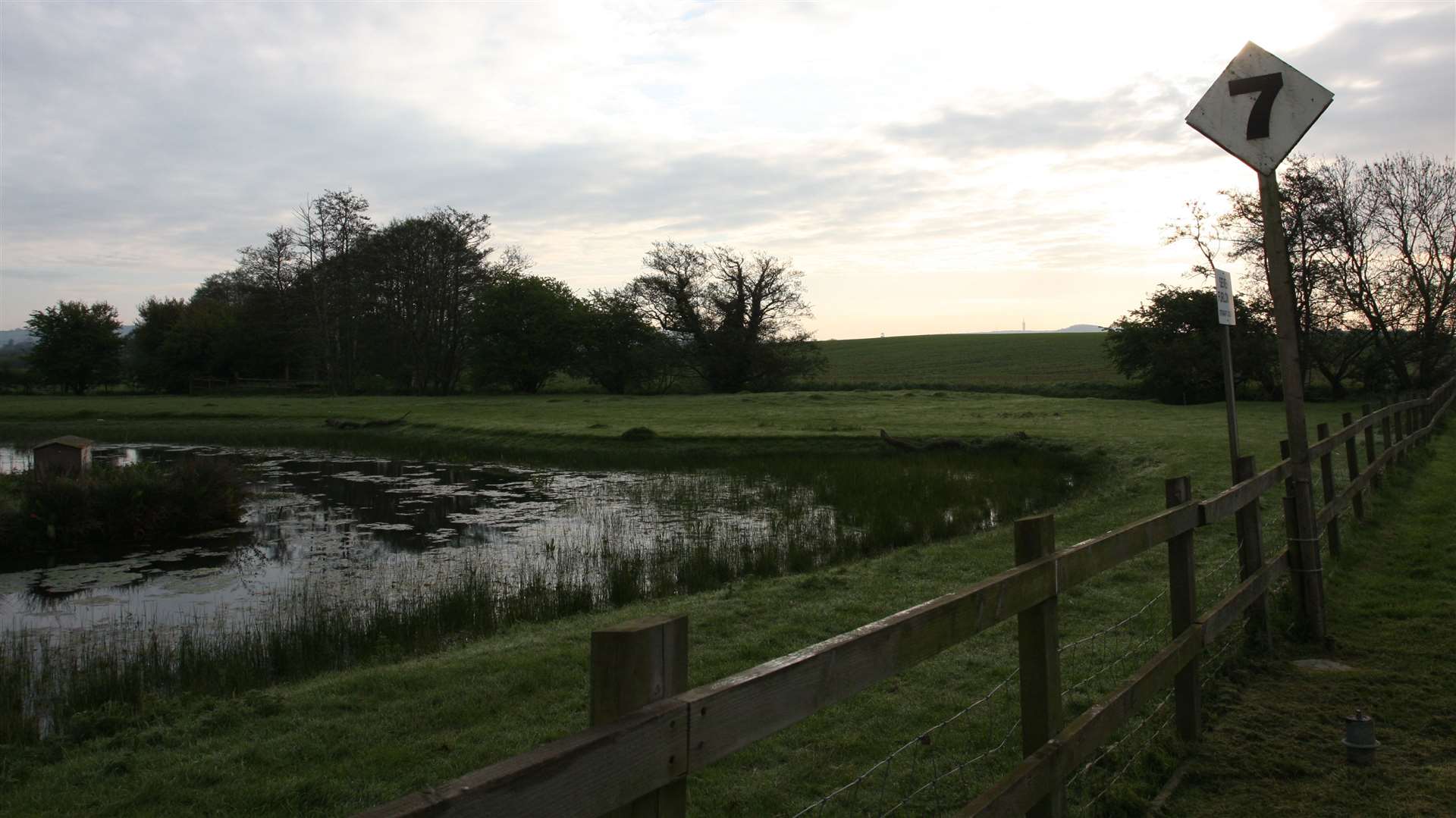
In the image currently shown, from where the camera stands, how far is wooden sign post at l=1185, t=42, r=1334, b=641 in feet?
20.4

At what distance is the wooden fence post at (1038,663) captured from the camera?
348 centimetres

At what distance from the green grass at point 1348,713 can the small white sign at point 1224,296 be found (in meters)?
2.38

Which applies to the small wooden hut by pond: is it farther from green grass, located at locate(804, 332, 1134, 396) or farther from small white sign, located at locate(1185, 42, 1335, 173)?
green grass, located at locate(804, 332, 1134, 396)

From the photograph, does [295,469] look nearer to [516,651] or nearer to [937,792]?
[516,651]

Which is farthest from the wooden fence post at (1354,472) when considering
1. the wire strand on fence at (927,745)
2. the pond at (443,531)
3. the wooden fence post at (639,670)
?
the wooden fence post at (639,670)

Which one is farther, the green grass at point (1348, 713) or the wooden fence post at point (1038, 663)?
the green grass at point (1348, 713)

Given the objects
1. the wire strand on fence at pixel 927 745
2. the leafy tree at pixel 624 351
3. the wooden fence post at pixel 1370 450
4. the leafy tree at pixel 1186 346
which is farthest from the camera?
the leafy tree at pixel 624 351

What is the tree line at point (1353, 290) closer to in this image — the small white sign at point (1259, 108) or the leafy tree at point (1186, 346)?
the leafy tree at point (1186, 346)

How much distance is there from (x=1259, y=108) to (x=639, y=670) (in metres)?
6.31

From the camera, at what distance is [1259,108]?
6328mm

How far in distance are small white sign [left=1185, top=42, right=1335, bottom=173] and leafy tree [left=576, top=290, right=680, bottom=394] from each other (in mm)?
52166

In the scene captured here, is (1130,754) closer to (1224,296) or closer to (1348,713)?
(1348,713)

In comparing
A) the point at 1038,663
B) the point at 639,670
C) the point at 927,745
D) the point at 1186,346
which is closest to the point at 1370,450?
the point at 927,745

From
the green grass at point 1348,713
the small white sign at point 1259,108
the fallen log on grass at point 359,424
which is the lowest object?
the green grass at point 1348,713
